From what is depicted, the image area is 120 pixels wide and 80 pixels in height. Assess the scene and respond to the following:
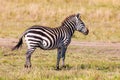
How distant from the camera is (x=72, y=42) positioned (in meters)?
21.8

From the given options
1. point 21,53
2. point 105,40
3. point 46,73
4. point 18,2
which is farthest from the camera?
point 18,2

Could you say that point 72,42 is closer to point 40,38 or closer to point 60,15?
point 60,15

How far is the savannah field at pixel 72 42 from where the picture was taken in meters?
11.7

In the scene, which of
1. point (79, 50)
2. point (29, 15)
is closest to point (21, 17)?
point (29, 15)

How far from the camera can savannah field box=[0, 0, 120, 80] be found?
38.4 ft

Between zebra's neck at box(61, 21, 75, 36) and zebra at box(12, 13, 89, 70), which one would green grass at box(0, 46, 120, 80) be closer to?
zebra at box(12, 13, 89, 70)

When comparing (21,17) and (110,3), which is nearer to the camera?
(21,17)

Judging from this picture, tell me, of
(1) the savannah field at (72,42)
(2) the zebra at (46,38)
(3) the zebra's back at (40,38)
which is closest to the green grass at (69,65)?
(1) the savannah field at (72,42)

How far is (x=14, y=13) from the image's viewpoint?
90.7ft

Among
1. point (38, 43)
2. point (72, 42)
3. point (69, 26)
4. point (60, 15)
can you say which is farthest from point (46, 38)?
point (60, 15)

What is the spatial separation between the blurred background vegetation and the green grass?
14.1 feet

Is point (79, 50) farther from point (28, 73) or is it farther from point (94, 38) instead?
point (28, 73)

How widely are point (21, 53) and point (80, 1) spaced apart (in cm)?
1319

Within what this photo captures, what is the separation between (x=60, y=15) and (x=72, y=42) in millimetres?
6092
